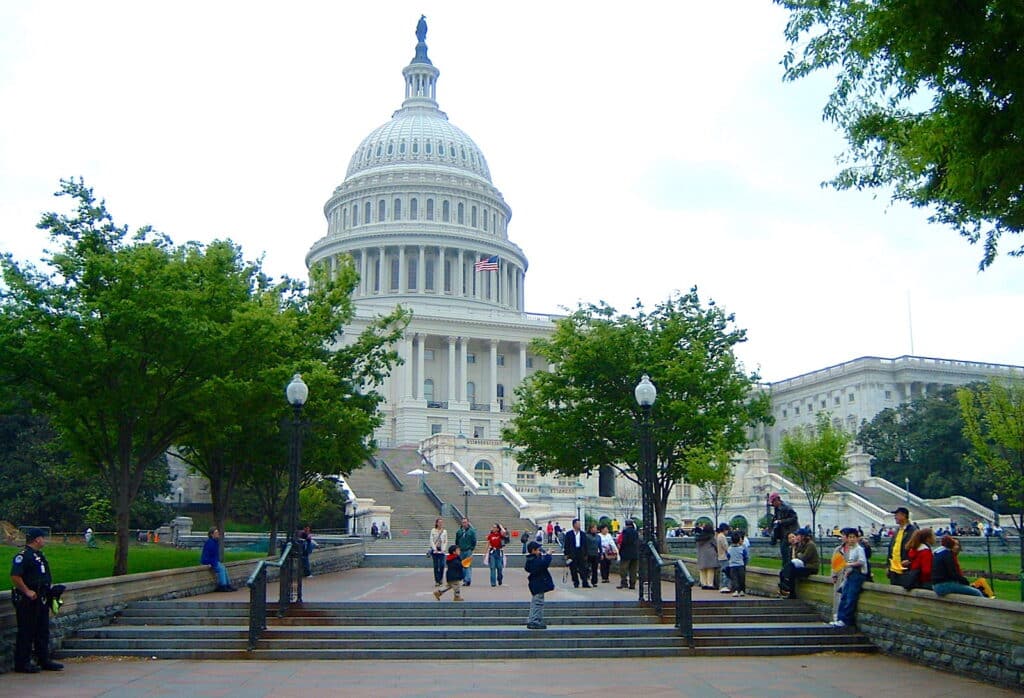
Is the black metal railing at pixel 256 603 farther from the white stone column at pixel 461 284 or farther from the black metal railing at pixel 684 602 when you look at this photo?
the white stone column at pixel 461 284

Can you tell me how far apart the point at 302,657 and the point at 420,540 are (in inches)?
1348

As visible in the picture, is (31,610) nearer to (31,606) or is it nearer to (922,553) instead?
(31,606)

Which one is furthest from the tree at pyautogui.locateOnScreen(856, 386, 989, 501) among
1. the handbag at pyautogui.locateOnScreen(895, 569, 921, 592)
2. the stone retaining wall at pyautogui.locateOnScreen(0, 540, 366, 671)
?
the stone retaining wall at pyautogui.locateOnScreen(0, 540, 366, 671)

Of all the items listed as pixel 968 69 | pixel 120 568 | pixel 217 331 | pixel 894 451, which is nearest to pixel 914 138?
pixel 968 69

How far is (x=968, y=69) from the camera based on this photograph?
11805 mm

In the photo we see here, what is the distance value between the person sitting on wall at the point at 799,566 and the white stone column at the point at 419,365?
86.0 m

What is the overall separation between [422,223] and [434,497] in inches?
2517

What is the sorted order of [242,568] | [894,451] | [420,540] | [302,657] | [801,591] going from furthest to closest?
[894,451] < [420,540] < [242,568] < [801,591] < [302,657]

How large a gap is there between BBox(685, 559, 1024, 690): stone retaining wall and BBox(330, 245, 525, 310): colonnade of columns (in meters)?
103

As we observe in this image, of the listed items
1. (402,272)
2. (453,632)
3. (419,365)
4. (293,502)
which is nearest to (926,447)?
(419,365)

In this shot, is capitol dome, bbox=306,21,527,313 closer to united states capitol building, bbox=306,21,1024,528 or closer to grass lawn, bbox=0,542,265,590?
united states capitol building, bbox=306,21,1024,528

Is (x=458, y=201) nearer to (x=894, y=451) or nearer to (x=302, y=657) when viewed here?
(x=894, y=451)

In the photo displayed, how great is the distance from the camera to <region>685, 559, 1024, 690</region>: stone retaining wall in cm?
1429

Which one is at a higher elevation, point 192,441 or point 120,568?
point 192,441
